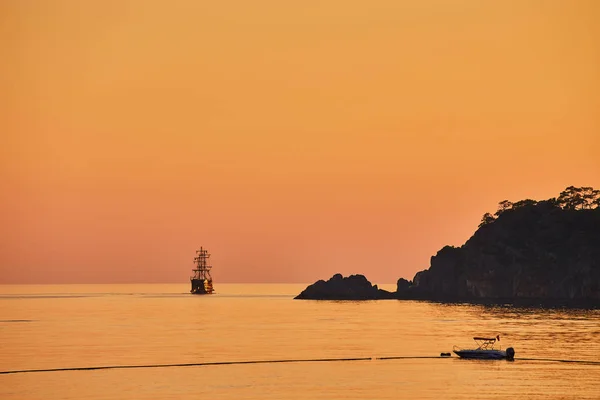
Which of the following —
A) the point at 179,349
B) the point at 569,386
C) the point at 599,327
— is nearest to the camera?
the point at 569,386

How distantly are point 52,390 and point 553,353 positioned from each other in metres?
63.1

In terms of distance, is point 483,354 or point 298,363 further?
point 483,354

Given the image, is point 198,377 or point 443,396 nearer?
point 443,396

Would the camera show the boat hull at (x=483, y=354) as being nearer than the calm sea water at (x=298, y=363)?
No

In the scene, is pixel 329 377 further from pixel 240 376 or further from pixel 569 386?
pixel 569 386

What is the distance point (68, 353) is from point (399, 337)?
5250cm

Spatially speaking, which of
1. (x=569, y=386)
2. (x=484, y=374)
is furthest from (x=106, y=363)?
(x=569, y=386)

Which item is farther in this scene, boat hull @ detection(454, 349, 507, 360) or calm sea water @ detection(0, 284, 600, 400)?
boat hull @ detection(454, 349, 507, 360)

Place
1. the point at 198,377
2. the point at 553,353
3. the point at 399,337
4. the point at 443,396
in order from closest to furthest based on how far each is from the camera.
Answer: the point at 443,396 < the point at 198,377 < the point at 553,353 < the point at 399,337

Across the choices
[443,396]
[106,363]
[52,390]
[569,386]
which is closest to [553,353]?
[569,386]

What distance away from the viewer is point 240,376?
105312 millimetres

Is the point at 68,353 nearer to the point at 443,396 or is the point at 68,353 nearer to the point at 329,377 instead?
the point at 329,377

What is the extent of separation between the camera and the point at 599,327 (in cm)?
17312

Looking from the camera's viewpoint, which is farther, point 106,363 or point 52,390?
point 106,363
